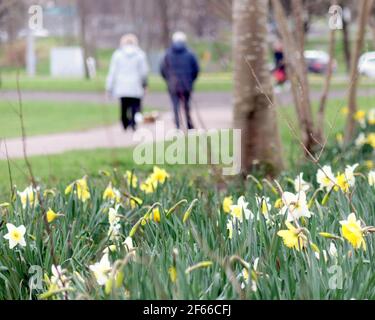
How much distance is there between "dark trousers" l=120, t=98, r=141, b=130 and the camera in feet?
45.3

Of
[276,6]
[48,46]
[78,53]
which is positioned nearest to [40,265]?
[276,6]

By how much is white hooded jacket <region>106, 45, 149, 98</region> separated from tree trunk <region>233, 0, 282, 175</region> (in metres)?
5.60

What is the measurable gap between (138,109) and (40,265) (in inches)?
400

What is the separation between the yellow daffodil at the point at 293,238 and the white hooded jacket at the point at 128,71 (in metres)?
10.1

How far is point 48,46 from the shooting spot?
5944 centimetres

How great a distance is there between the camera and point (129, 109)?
46.1ft

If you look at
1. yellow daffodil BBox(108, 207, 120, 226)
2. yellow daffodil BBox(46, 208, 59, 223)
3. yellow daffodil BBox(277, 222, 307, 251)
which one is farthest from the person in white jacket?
yellow daffodil BBox(277, 222, 307, 251)

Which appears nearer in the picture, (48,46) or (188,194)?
(188,194)

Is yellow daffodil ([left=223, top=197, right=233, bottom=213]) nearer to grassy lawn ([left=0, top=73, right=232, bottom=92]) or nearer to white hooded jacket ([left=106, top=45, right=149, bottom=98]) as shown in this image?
white hooded jacket ([left=106, top=45, right=149, bottom=98])

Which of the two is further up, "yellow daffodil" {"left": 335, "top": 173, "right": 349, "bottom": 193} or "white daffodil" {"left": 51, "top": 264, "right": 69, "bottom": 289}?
"yellow daffodil" {"left": 335, "top": 173, "right": 349, "bottom": 193}

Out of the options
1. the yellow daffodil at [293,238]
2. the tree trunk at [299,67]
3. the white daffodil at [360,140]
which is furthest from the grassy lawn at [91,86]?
the yellow daffodil at [293,238]

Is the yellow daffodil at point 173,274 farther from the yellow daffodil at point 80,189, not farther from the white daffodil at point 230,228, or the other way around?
the yellow daffodil at point 80,189
